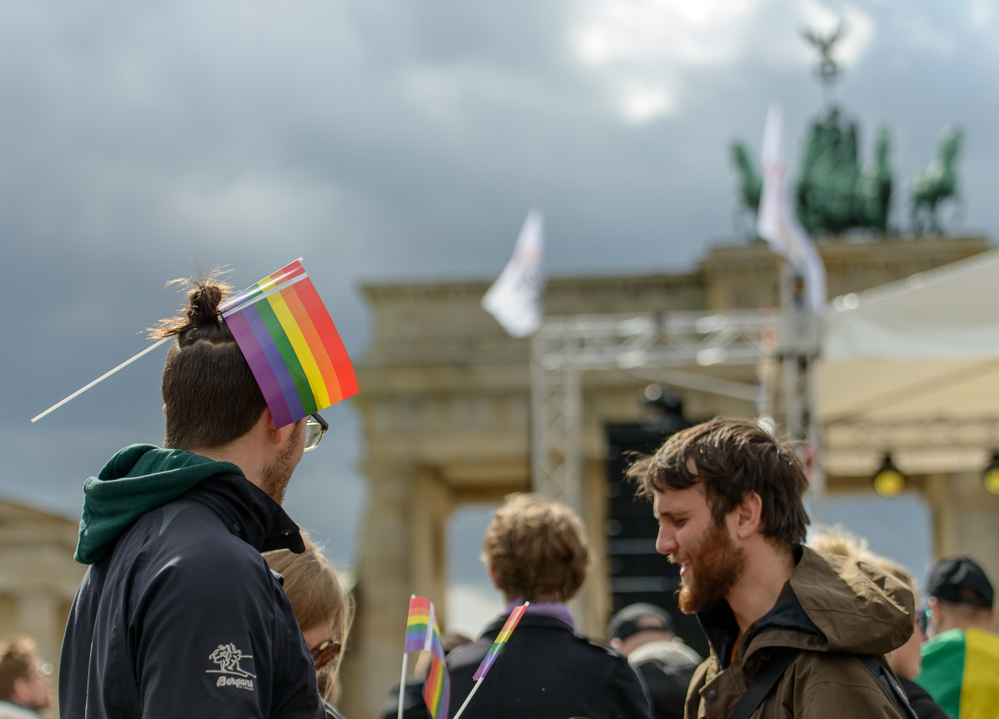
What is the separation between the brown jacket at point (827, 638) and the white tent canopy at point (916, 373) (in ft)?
19.6

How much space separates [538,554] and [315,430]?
118cm

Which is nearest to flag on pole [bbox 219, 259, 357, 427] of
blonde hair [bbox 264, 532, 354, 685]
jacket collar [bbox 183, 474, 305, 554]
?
jacket collar [bbox 183, 474, 305, 554]

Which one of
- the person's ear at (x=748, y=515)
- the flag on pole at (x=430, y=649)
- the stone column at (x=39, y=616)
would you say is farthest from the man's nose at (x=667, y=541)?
the stone column at (x=39, y=616)

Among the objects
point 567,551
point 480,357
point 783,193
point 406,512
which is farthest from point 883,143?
point 567,551

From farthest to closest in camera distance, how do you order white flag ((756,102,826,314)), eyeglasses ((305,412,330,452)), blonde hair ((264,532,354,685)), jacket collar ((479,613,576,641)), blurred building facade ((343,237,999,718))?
blurred building facade ((343,237,999,718))
white flag ((756,102,826,314))
jacket collar ((479,613,576,641))
blonde hair ((264,532,354,685))
eyeglasses ((305,412,330,452))

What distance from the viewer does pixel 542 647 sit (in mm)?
2830

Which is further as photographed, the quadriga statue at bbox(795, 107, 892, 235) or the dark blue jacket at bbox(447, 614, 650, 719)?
the quadriga statue at bbox(795, 107, 892, 235)

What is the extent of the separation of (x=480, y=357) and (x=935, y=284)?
18104mm

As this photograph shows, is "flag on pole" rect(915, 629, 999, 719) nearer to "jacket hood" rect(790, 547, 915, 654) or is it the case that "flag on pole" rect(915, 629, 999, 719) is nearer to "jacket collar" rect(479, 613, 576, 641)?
"jacket collar" rect(479, 613, 576, 641)

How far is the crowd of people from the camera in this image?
1519 millimetres

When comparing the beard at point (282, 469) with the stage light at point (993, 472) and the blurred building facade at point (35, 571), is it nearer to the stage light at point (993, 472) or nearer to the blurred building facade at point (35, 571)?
the stage light at point (993, 472)

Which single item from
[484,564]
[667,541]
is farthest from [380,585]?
[667,541]

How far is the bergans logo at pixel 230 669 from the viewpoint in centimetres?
147

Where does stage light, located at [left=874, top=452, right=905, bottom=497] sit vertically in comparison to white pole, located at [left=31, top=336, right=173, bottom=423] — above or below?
below
